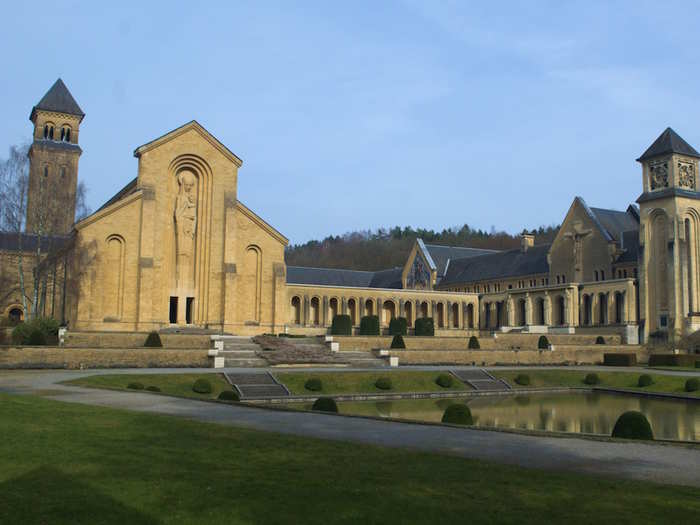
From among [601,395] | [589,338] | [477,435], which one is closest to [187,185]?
[601,395]

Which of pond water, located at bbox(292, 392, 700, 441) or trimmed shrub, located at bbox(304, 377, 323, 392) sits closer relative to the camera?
pond water, located at bbox(292, 392, 700, 441)

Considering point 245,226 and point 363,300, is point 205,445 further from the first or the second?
point 363,300

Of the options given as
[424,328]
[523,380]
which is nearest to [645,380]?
[523,380]

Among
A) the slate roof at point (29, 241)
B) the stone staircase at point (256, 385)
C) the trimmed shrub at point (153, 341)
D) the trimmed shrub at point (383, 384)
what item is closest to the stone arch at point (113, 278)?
the slate roof at point (29, 241)

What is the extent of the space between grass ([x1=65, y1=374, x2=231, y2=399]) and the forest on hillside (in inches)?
3748

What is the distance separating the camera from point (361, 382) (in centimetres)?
3155

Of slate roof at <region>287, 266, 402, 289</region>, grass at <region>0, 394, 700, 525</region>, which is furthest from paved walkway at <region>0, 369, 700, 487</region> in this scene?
slate roof at <region>287, 266, 402, 289</region>

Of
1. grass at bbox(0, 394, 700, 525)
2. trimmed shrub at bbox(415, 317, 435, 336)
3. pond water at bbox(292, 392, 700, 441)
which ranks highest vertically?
trimmed shrub at bbox(415, 317, 435, 336)

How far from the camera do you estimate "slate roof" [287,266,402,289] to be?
8017 cm

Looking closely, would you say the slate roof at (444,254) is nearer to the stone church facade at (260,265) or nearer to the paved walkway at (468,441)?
the stone church facade at (260,265)

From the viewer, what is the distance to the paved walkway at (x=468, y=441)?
34.8ft

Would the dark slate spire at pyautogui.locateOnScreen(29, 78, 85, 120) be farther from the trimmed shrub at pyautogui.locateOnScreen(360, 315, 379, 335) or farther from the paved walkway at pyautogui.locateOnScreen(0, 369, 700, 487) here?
the paved walkway at pyautogui.locateOnScreen(0, 369, 700, 487)

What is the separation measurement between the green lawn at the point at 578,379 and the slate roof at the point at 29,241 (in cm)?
2982

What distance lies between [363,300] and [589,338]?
78.8 ft
